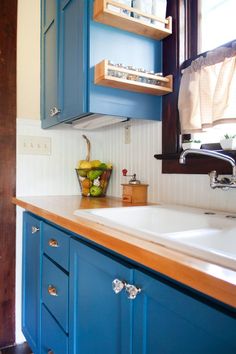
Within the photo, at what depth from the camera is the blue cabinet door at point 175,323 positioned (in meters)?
0.49

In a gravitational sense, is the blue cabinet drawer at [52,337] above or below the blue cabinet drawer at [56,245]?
below

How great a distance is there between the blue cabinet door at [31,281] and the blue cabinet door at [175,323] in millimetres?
931

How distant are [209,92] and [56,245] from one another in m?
0.93

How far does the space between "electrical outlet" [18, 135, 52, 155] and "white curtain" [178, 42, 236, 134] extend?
3.39 ft

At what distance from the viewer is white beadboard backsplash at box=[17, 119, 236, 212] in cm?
135

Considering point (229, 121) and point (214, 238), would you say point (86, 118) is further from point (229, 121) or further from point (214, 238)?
point (214, 238)

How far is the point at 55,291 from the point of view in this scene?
4.12ft

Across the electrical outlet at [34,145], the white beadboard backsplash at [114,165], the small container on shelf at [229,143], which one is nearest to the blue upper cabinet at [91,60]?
the white beadboard backsplash at [114,165]

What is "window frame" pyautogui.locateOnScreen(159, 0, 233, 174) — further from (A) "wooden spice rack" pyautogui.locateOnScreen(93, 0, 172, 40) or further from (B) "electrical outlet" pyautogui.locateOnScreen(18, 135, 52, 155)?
(B) "electrical outlet" pyautogui.locateOnScreen(18, 135, 52, 155)

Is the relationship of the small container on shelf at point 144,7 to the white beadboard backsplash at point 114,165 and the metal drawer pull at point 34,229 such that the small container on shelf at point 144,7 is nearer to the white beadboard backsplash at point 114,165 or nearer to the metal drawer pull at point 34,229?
the white beadboard backsplash at point 114,165

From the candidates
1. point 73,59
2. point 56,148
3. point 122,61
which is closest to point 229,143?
point 122,61

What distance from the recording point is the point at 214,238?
0.92 meters

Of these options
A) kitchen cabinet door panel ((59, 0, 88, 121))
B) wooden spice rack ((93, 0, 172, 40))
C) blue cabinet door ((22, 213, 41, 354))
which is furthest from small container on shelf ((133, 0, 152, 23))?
blue cabinet door ((22, 213, 41, 354))

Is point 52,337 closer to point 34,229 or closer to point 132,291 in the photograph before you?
point 34,229
